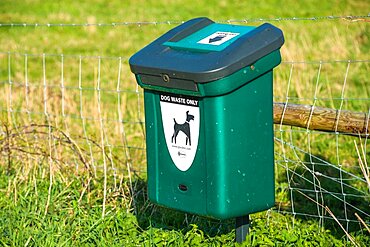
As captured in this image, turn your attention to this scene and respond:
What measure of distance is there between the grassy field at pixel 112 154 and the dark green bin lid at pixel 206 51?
757 mm

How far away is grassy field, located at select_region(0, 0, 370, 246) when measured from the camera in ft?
18.0

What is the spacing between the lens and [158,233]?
5.42m

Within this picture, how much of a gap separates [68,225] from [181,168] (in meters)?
1.22

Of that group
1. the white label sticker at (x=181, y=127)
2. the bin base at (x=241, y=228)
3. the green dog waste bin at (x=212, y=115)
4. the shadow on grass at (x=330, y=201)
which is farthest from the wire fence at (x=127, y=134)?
the white label sticker at (x=181, y=127)

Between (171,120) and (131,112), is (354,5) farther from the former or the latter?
(171,120)

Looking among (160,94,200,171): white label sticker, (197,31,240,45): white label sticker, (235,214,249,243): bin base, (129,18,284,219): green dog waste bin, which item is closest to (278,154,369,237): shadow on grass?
(235,214,249,243): bin base

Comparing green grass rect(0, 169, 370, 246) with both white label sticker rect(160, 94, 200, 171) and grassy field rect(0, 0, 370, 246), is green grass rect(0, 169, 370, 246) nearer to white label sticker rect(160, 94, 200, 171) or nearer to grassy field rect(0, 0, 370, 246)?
grassy field rect(0, 0, 370, 246)

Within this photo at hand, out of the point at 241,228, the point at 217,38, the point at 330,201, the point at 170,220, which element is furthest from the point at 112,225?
the point at 330,201

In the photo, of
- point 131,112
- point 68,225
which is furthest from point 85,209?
point 131,112

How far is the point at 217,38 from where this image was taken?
466 centimetres

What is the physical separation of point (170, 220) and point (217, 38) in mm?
1552

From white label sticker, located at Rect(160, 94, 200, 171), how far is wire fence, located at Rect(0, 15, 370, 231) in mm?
882

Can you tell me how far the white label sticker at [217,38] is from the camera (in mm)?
4598

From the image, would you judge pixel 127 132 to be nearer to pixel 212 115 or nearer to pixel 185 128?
pixel 185 128
